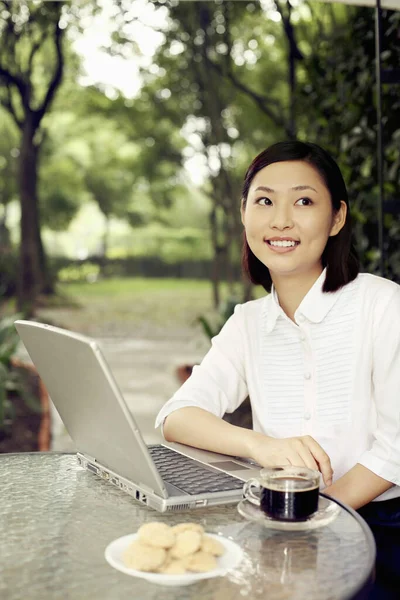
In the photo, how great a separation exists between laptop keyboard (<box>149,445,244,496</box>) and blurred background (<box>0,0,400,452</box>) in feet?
4.11

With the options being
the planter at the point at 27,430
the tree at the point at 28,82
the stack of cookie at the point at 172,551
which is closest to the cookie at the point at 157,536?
the stack of cookie at the point at 172,551

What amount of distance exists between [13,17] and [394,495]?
8273 millimetres

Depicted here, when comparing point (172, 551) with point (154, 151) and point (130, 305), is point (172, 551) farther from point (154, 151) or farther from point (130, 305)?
point (130, 305)

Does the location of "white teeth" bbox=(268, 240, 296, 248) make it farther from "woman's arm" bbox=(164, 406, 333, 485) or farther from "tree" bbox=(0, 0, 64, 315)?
"tree" bbox=(0, 0, 64, 315)

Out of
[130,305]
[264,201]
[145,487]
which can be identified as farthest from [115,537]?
[130,305]

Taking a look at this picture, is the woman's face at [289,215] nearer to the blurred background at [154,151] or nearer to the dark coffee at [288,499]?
the dark coffee at [288,499]

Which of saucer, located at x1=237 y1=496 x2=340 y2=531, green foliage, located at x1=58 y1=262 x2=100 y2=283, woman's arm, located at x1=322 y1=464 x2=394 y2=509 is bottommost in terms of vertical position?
green foliage, located at x1=58 y1=262 x2=100 y2=283

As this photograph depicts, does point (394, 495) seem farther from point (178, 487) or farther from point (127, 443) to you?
point (127, 443)

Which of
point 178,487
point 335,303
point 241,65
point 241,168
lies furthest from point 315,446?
point 241,168

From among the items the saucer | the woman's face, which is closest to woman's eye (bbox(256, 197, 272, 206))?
the woman's face

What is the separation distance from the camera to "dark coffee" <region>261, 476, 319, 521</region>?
3.71ft

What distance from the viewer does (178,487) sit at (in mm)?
1249

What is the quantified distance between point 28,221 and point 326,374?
331 inches

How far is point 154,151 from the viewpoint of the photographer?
11344mm
